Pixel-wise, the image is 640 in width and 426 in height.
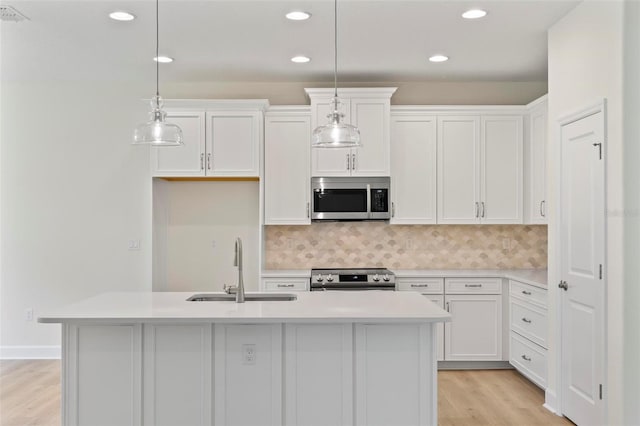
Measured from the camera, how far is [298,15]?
3.56m

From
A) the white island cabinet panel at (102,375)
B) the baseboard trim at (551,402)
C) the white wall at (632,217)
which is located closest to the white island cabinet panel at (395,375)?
the white island cabinet panel at (102,375)

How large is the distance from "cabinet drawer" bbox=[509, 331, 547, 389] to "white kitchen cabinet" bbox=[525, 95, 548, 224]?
106 cm

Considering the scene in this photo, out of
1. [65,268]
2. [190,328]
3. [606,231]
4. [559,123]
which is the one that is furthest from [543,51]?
[65,268]

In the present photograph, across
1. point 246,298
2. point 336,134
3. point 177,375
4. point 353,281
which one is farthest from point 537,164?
point 177,375

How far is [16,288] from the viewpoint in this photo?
528 cm

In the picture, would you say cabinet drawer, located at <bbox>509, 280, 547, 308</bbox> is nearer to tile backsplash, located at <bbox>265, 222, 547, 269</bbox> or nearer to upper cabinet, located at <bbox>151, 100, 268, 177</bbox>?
tile backsplash, located at <bbox>265, 222, 547, 269</bbox>

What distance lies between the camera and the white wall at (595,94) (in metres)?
2.86

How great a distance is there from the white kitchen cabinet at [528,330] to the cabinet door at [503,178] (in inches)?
26.4

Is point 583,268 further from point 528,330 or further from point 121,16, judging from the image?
point 121,16

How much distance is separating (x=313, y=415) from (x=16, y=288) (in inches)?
151

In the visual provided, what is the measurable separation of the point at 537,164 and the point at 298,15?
102 inches

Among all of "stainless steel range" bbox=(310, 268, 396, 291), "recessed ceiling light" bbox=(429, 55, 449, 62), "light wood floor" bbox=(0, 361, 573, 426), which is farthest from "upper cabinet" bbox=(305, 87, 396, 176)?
"light wood floor" bbox=(0, 361, 573, 426)

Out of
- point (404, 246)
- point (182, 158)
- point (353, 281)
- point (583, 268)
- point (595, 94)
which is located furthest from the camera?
point (404, 246)

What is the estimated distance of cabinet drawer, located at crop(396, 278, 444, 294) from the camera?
15.8 ft
